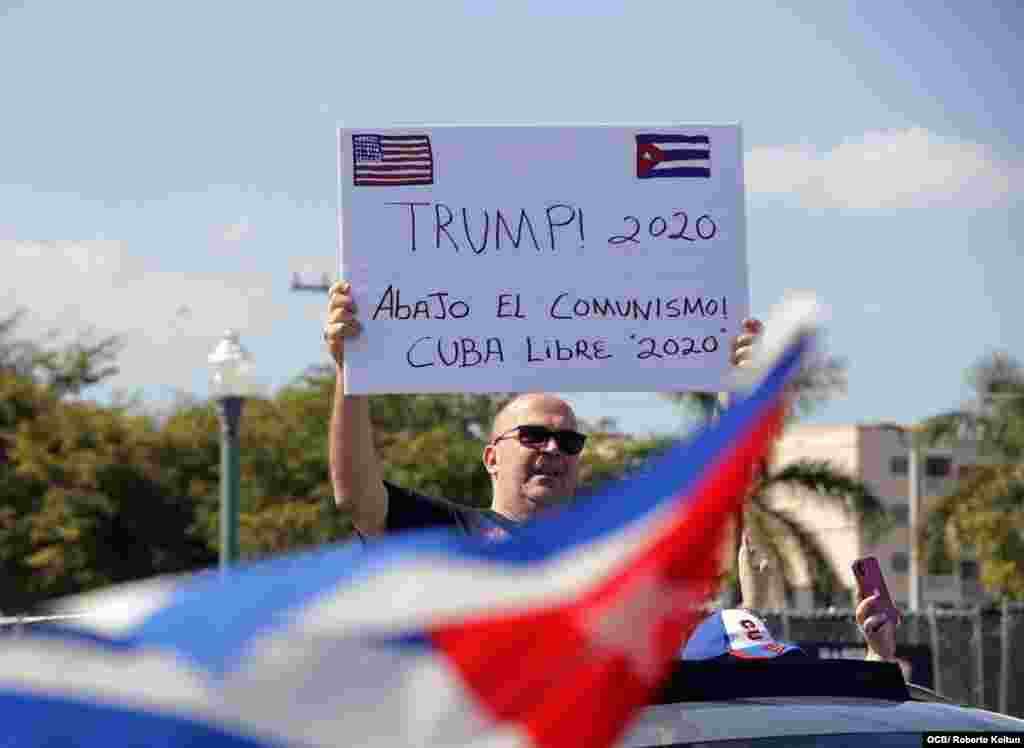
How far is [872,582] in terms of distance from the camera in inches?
196

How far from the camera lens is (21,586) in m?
36.1

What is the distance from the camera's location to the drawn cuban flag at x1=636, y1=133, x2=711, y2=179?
5.39 metres

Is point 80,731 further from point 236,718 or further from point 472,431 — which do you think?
point 472,431

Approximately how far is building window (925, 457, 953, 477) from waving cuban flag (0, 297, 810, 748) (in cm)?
11037

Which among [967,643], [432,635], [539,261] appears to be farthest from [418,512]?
[967,643]

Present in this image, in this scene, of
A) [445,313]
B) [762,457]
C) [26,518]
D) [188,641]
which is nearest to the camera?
Result: [188,641]

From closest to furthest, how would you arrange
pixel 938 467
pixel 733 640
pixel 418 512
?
pixel 733 640, pixel 418 512, pixel 938 467

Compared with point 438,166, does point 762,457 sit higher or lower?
lower

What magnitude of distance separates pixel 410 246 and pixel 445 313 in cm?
19

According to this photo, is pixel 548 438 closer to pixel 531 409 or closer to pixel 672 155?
pixel 531 409

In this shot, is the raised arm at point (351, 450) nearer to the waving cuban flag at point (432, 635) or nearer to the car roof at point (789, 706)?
the car roof at point (789, 706)

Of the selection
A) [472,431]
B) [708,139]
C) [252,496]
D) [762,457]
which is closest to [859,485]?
[472,431]

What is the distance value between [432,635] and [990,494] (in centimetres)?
3893

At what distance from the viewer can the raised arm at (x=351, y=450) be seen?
4.77 metres
